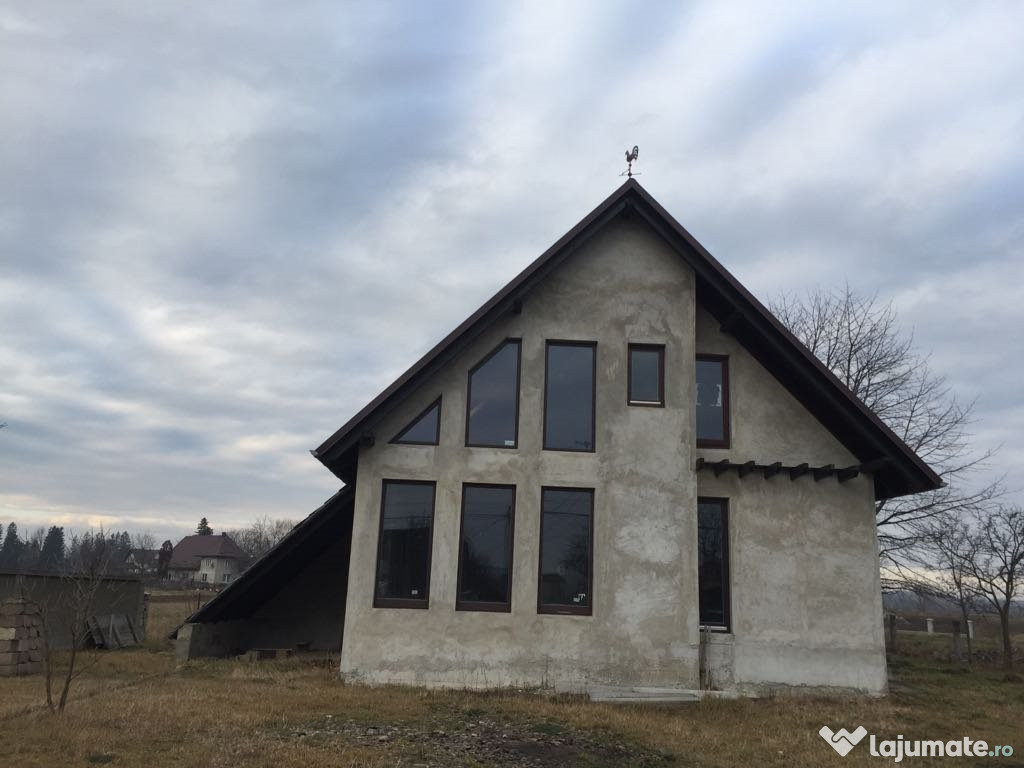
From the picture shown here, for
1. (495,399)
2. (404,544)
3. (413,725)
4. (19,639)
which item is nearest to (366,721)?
(413,725)

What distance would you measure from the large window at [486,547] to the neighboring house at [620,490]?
0.03 metres

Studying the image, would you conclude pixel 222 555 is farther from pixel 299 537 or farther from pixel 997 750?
pixel 997 750

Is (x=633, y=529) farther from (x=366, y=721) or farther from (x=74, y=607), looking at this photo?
(x=74, y=607)

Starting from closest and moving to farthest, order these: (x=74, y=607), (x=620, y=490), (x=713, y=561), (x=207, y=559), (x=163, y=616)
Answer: (x=74, y=607), (x=620, y=490), (x=713, y=561), (x=163, y=616), (x=207, y=559)

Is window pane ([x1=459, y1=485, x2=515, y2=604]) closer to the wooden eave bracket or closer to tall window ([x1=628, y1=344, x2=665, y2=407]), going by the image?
tall window ([x1=628, y1=344, x2=665, y2=407])

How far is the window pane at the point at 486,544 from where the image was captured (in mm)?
12305

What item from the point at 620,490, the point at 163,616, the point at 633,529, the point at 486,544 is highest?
the point at 620,490

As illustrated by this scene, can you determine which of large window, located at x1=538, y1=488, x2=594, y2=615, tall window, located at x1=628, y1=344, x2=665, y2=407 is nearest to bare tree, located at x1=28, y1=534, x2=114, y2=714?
large window, located at x1=538, y1=488, x2=594, y2=615

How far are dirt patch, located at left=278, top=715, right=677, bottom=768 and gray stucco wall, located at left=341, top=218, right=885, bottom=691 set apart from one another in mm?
2505

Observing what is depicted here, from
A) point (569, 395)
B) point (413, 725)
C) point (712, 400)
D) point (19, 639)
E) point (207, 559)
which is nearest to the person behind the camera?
point (413, 725)

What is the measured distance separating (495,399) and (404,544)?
2.90 m

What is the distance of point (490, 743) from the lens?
848 cm

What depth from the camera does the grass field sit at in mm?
7672

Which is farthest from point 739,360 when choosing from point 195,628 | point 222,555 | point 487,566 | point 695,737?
point 222,555
